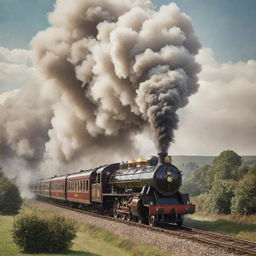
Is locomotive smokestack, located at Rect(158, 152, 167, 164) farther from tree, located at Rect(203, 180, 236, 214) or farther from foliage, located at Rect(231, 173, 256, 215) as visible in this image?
tree, located at Rect(203, 180, 236, 214)

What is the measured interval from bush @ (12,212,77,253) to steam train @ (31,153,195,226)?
15.9 feet

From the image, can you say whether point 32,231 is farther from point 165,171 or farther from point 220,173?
point 220,173

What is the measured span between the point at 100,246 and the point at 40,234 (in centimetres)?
255

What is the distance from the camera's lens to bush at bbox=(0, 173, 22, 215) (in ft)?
83.7

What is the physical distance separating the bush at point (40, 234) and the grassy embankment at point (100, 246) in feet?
1.05

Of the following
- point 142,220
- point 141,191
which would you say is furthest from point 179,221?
point 141,191

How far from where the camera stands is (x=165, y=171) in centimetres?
1662

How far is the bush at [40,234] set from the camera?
1165 centimetres

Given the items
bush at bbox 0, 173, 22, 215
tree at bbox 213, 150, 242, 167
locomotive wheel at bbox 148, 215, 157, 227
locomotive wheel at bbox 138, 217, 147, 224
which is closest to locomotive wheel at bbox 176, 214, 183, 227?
locomotive wheel at bbox 148, 215, 157, 227

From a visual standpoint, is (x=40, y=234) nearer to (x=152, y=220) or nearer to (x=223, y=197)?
(x=152, y=220)

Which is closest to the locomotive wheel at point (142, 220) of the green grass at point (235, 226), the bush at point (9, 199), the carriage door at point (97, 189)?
the green grass at point (235, 226)

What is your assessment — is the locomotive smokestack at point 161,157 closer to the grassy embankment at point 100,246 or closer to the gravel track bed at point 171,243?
the gravel track bed at point 171,243

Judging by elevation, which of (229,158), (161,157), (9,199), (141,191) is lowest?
(9,199)

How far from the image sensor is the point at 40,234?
11.8m
